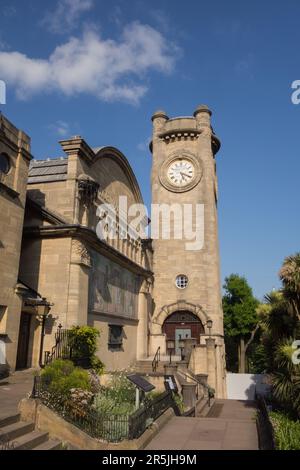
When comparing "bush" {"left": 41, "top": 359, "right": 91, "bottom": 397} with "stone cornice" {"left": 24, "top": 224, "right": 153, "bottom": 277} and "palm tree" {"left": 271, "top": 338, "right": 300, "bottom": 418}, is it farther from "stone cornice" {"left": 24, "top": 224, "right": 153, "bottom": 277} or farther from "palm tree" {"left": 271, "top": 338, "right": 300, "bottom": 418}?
"stone cornice" {"left": 24, "top": 224, "right": 153, "bottom": 277}

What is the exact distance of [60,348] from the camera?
17.4 metres

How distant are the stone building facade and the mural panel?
59mm

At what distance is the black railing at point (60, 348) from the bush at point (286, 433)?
9133 mm

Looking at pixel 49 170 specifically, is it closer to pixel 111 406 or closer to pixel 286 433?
pixel 111 406

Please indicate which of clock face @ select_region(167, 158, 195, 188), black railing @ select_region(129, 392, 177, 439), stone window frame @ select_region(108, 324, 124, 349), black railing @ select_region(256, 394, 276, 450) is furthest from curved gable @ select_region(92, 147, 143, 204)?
black railing @ select_region(256, 394, 276, 450)

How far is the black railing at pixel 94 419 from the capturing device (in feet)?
28.7

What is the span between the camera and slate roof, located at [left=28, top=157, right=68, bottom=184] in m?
21.5

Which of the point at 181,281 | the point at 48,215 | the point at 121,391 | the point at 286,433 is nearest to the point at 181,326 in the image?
the point at 181,281

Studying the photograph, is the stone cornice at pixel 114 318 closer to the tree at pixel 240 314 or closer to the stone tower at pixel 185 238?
the stone tower at pixel 185 238

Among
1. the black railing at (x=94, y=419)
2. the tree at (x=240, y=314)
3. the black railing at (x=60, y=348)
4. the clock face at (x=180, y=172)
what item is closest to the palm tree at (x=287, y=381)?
the black railing at (x=94, y=419)

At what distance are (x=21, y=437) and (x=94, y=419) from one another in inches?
62.7

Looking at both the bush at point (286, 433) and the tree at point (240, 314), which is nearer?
the bush at point (286, 433)
